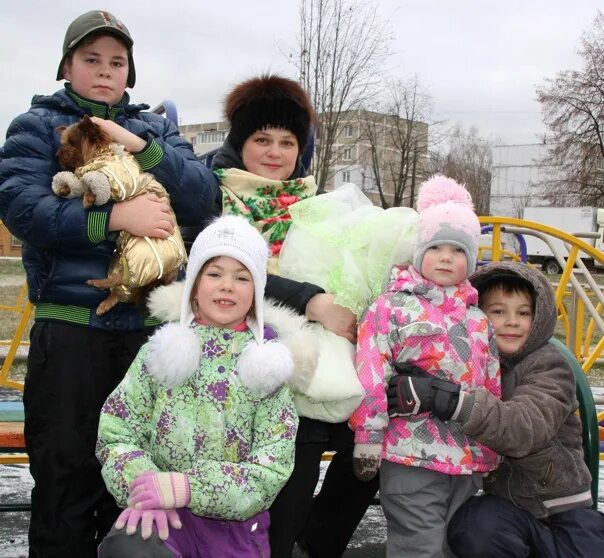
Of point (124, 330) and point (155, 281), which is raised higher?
point (155, 281)

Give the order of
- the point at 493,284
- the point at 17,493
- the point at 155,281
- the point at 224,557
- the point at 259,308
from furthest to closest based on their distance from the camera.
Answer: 1. the point at 17,493
2. the point at 493,284
3. the point at 155,281
4. the point at 259,308
5. the point at 224,557

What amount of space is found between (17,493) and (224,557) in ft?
8.04

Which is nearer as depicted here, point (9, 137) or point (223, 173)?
point (9, 137)

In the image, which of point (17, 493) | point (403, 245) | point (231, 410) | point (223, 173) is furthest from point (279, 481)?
point (17, 493)

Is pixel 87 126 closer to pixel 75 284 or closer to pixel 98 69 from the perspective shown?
pixel 98 69

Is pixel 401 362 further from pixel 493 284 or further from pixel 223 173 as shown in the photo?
pixel 223 173

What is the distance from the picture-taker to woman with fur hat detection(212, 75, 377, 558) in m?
2.74

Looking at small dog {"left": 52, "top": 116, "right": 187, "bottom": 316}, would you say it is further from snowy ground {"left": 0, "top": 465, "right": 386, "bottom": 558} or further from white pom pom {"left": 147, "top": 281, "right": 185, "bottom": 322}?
snowy ground {"left": 0, "top": 465, "right": 386, "bottom": 558}

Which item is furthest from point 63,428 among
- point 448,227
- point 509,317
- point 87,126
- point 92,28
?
point 509,317

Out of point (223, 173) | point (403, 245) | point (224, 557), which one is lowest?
point (224, 557)

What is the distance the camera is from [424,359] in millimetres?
2477

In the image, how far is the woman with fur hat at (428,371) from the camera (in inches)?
93.9

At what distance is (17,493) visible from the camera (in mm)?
4113

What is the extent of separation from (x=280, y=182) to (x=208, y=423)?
1.01 meters
